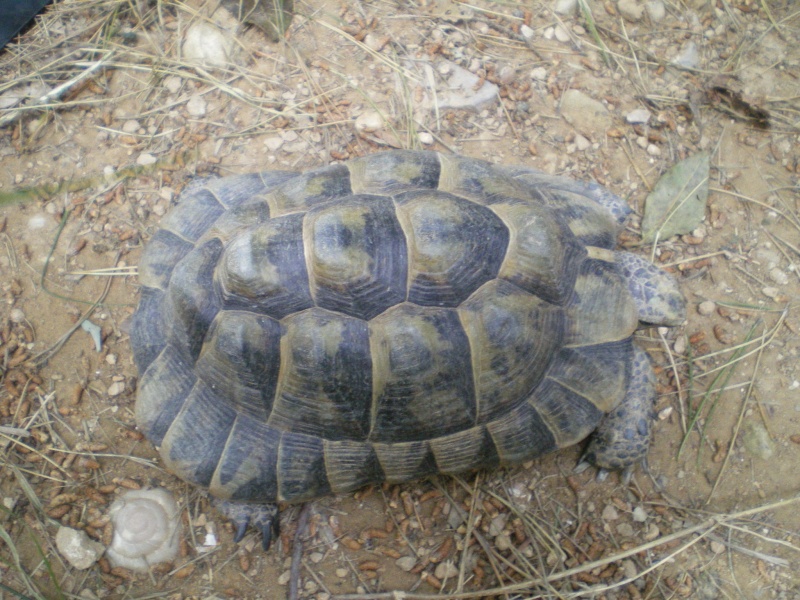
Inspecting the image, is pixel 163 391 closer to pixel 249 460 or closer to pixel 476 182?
pixel 249 460

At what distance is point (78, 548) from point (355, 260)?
5.77 feet

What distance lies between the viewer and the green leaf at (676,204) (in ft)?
10.3

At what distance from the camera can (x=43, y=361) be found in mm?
2820

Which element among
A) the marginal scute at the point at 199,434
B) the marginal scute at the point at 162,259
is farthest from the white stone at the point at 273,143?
the marginal scute at the point at 199,434

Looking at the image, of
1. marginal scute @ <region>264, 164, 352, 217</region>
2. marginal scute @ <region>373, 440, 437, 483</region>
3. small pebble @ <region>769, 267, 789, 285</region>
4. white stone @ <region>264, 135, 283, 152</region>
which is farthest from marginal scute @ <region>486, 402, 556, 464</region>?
white stone @ <region>264, 135, 283, 152</region>

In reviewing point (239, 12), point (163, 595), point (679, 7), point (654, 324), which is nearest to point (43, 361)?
point (163, 595)

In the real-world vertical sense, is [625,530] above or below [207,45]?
below

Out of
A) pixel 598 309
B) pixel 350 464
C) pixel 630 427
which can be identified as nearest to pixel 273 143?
pixel 350 464

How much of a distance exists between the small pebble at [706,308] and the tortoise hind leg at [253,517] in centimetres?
230

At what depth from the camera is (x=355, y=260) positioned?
1933 millimetres

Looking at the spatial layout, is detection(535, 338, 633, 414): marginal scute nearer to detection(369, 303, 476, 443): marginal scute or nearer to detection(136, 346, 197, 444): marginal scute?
detection(369, 303, 476, 443): marginal scute

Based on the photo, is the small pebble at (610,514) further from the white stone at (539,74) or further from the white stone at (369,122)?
the white stone at (539,74)

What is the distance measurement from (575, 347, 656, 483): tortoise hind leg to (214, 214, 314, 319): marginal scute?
1494 mm

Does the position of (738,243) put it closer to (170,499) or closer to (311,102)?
(311,102)
